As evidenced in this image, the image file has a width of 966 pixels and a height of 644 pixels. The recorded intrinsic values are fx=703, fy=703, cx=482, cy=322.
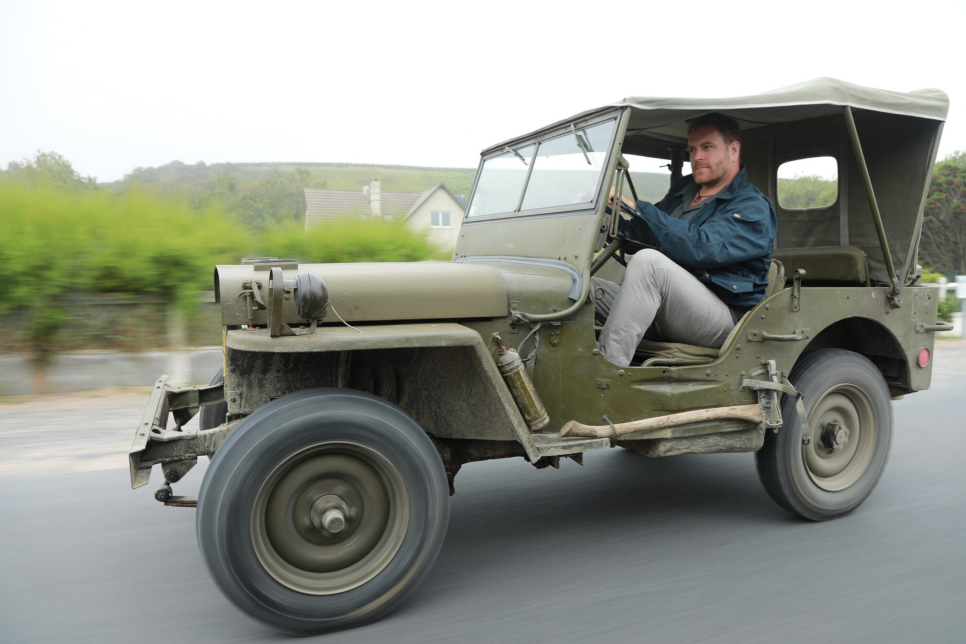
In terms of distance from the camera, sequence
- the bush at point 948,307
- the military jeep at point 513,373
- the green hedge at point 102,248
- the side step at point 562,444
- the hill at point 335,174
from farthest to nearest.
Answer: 1. the hill at point 335,174
2. the bush at point 948,307
3. the green hedge at point 102,248
4. the side step at point 562,444
5. the military jeep at point 513,373

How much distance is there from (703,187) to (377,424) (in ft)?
7.62

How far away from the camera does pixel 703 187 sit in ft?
12.4

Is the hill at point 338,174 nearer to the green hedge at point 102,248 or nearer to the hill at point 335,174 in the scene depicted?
the hill at point 335,174

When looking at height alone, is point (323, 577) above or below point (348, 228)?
below

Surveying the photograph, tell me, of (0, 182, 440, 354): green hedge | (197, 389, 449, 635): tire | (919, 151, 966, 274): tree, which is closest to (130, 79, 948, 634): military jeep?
(197, 389, 449, 635): tire

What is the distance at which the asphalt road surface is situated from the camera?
245 cm

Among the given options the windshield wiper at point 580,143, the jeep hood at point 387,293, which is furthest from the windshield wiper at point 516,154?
the jeep hood at point 387,293

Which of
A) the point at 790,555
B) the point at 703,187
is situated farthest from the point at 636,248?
the point at 790,555

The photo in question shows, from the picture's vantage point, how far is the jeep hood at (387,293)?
2650 millimetres

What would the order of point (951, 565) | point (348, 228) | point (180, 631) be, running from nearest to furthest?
point (180, 631)
point (951, 565)
point (348, 228)

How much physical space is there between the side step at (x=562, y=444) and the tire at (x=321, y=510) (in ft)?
1.48

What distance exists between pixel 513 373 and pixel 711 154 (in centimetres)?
171

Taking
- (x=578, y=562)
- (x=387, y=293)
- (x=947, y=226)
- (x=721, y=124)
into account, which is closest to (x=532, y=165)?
(x=721, y=124)

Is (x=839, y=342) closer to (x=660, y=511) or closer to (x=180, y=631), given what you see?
(x=660, y=511)
